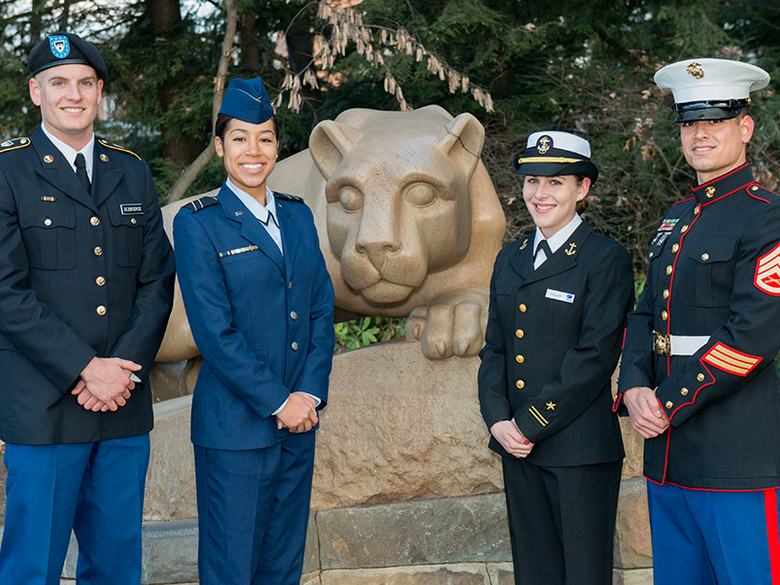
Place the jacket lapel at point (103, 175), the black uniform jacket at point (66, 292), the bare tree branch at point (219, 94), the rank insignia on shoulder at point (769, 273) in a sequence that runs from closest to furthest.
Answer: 1. the rank insignia on shoulder at point (769, 273)
2. the black uniform jacket at point (66, 292)
3. the jacket lapel at point (103, 175)
4. the bare tree branch at point (219, 94)

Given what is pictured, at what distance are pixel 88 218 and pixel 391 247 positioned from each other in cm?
123

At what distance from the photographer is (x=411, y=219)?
3.46 meters

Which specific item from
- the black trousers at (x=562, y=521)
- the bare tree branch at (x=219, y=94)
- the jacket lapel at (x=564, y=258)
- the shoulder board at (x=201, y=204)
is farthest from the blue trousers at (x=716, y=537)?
the bare tree branch at (x=219, y=94)

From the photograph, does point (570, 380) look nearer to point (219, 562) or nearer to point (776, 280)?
point (776, 280)

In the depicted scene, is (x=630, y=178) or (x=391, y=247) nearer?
(x=391, y=247)

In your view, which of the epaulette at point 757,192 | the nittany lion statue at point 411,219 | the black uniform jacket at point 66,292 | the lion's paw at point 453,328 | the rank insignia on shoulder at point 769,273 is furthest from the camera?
the lion's paw at point 453,328

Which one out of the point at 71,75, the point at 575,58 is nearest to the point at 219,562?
the point at 71,75

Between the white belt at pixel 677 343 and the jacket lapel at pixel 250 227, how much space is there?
4.00 feet

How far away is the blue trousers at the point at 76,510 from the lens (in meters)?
2.53

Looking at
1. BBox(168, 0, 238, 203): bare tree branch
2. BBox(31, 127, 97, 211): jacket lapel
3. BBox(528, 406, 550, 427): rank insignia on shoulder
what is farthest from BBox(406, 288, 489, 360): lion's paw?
BBox(168, 0, 238, 203): bare tree branch

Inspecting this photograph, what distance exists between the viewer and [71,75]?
2.61 meters

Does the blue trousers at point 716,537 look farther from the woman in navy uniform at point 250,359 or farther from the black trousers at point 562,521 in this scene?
the woman in navy uniform at point 250,359

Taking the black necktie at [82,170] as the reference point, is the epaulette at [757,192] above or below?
below

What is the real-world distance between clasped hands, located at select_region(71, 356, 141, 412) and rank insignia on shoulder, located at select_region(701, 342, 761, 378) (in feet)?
5.83
